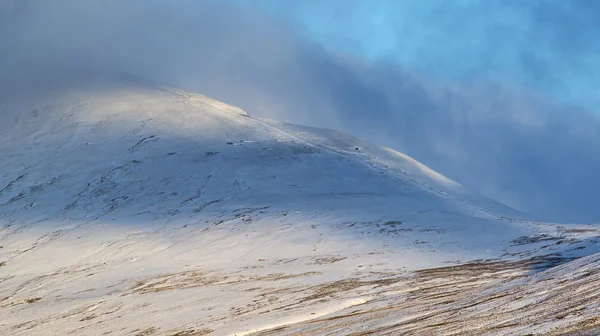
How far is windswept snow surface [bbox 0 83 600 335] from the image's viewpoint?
51.4 m

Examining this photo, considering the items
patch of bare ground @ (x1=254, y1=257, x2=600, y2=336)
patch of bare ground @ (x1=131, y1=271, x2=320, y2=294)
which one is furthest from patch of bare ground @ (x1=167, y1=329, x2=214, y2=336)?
patch of bare ground @ (x1=131, y1=271, x2=320, y2=294)

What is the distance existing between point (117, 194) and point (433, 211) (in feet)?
158

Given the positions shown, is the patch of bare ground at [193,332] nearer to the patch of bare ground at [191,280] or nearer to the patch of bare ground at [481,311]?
the patch of bare ground at [481,311]

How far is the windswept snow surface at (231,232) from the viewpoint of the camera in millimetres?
51375

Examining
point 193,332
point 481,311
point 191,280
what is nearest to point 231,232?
point 191,280

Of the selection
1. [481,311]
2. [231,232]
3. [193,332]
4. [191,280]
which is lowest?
[193,332]

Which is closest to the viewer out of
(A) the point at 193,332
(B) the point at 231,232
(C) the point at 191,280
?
(A) the point at 193,332

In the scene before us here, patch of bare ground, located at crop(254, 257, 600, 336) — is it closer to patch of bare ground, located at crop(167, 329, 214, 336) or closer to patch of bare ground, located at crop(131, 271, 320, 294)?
patch of bare ground, located at crop(167, 329, 214, 336)

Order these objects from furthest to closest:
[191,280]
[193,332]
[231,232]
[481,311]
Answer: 1. [231,232]
2. [191,280]
3. [193,332]
4. [481,311]

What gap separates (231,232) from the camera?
94.9 m

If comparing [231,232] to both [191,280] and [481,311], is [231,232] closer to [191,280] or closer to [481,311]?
[191,280]

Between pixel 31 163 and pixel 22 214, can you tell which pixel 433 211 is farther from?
pixel 31 163

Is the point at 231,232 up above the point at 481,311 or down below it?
above

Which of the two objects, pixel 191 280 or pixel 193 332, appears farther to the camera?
pixel 191 280
